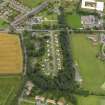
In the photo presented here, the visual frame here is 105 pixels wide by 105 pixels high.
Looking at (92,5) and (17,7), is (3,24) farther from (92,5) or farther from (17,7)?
(92,5)

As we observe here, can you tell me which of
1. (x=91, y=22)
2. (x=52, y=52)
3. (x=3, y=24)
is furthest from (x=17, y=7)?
(x=91, y=22)

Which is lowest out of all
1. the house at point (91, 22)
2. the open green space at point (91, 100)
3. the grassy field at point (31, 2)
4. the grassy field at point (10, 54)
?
the open green space at point (91, 100)

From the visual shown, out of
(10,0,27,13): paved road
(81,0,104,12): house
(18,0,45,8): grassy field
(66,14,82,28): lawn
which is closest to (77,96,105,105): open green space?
(66,14,82,28): lawn

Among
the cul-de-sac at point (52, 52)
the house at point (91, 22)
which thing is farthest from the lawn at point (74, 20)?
the house at point (91, 22)

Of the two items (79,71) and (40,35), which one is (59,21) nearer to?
(40,35)

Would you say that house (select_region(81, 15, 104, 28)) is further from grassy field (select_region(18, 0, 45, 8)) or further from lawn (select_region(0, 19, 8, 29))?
lawn (select_region(0, 19, 8, 29))

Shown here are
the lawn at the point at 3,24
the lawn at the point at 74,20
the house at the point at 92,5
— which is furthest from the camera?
the house at the point at 92,5

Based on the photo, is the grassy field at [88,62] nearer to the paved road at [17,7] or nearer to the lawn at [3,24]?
the paved road at [17,7]
